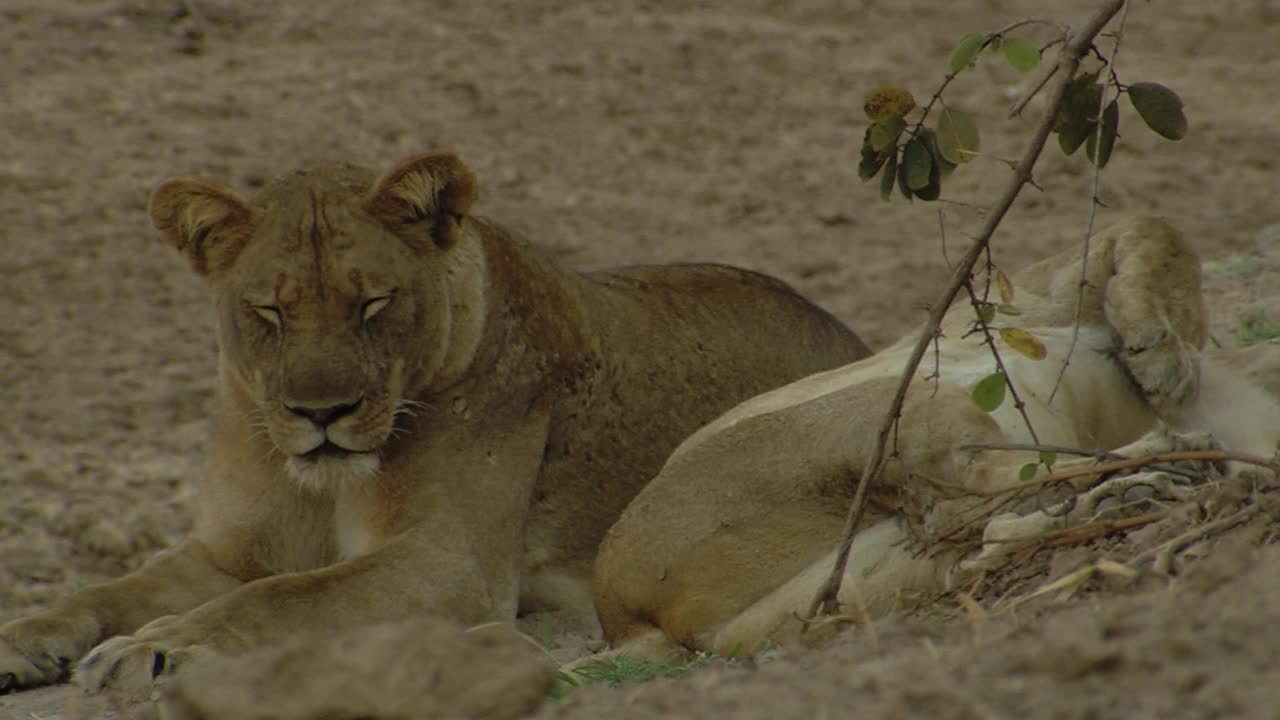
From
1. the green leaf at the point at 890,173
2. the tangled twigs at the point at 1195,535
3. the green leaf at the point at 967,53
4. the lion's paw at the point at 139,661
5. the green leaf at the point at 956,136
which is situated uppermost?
the green leaf at the point at 967,53

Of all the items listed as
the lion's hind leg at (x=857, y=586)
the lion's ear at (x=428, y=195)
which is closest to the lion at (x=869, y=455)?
the lion's hind leg at (x=857, y=586)

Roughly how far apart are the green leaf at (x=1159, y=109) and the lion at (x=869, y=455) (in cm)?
59

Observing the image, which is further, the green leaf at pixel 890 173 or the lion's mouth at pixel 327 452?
the lion's mouth at pixel 327 452

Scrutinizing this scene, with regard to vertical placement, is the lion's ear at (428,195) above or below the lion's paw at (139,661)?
above

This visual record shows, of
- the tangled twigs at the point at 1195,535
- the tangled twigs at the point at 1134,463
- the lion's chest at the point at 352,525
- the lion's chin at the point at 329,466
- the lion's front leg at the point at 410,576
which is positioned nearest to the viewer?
the tangled twigs at the point at 1195,535

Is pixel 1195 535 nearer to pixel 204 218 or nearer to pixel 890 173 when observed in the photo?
pixel 890 173

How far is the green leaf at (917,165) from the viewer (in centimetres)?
321

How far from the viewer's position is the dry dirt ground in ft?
20.5

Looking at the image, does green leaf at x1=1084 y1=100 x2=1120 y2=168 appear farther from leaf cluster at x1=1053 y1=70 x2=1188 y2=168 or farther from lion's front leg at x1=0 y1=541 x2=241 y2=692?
lion's front leg at x1=0 y1=541 x2=241 y2=692

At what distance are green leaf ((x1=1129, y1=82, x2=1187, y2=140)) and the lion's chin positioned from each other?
6.08ft

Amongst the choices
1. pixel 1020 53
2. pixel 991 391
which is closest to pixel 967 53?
pixel 1020 53

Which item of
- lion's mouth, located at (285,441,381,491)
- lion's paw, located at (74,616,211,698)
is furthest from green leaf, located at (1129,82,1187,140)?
lion's paw, located at (74,616,211,698)

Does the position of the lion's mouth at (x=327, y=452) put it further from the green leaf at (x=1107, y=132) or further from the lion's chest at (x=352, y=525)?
the green leaf at (x=1107, y=132)

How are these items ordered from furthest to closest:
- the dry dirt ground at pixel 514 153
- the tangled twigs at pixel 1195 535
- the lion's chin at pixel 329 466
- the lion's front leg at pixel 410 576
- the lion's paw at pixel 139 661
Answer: the dry dirt ground at pixel 514 153 < the lion's chin at pixel 329 466 < the lion's front leg at pixel 410 576 < the lion's paw at pixel 139 661 < the tangled twigs at pixel 1195 535
